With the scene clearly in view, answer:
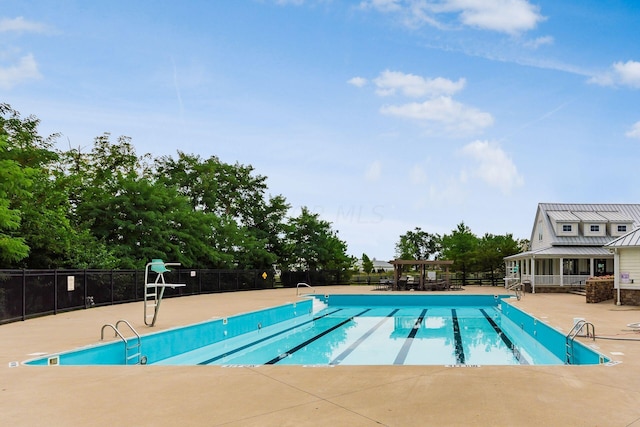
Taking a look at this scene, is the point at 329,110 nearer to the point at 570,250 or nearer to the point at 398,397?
the point at 570,250

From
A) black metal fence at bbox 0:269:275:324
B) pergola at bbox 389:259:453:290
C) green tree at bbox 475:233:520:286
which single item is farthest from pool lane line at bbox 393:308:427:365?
green tree at bbox 475:233:520:286

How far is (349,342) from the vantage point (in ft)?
43.1

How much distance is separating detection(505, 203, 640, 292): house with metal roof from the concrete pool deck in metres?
20.1

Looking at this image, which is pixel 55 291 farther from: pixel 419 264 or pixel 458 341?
pixel 419 264

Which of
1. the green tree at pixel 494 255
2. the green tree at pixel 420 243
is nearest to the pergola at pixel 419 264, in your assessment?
the green tree at pixel 494 255

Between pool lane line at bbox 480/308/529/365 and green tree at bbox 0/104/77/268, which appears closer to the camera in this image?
pool lane line at bbox 480/308/529/365

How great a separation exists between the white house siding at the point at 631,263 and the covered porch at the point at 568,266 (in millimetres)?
8434

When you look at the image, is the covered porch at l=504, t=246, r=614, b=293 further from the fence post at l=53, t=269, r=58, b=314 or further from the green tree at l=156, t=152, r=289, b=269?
the fence post at l=53, t=269, r=58, b=314

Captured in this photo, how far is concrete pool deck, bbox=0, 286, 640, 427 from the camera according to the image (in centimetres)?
465

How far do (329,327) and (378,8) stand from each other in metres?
11.7

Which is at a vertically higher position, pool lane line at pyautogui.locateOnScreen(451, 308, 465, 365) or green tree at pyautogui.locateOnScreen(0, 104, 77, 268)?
green tree at pyautogui.locateOnScreen(0, 104, 77, 268)

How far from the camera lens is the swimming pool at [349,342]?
9.98 metres

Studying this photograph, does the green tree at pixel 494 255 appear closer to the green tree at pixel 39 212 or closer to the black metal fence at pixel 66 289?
the black metal fence at pixel 66 289

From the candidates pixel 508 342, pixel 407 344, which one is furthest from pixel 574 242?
pixel 407 344
